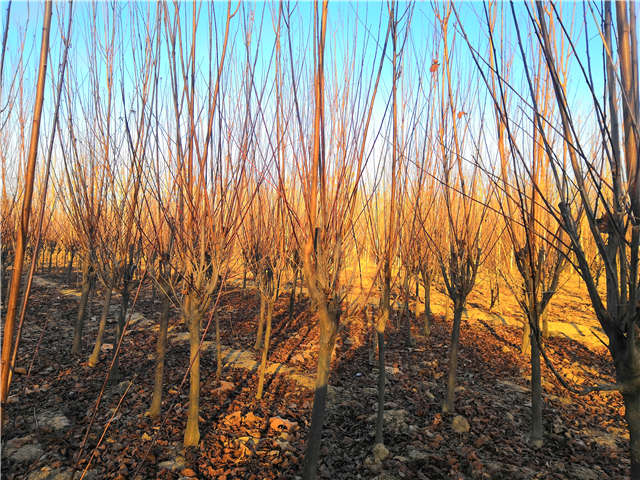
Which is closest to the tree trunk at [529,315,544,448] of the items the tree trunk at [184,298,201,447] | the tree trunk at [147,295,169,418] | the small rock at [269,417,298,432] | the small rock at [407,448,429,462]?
the small rock at [407,448,429,462]

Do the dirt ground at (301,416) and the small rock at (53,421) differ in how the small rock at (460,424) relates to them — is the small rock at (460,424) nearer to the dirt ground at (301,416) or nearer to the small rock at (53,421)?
the dirt ground at (301,416)

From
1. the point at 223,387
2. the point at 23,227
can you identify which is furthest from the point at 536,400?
the point at 23,227

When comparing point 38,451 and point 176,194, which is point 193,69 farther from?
point 38,451

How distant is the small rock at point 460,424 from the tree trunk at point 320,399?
200cm

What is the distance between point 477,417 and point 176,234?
3.63 metres

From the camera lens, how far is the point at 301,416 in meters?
3.92

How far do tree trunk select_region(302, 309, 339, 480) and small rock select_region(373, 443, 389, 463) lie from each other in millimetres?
1068

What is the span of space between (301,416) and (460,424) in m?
1.64

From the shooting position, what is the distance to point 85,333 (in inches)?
263

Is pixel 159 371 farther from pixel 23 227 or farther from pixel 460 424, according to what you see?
pixel 23 227

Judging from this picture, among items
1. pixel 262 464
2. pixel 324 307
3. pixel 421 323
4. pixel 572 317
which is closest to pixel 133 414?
pixel 262 464

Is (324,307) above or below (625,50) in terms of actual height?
below

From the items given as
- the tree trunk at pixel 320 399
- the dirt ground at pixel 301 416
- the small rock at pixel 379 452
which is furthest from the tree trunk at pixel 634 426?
the small rock at pixel 379 452

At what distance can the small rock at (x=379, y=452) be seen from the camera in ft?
10.4
